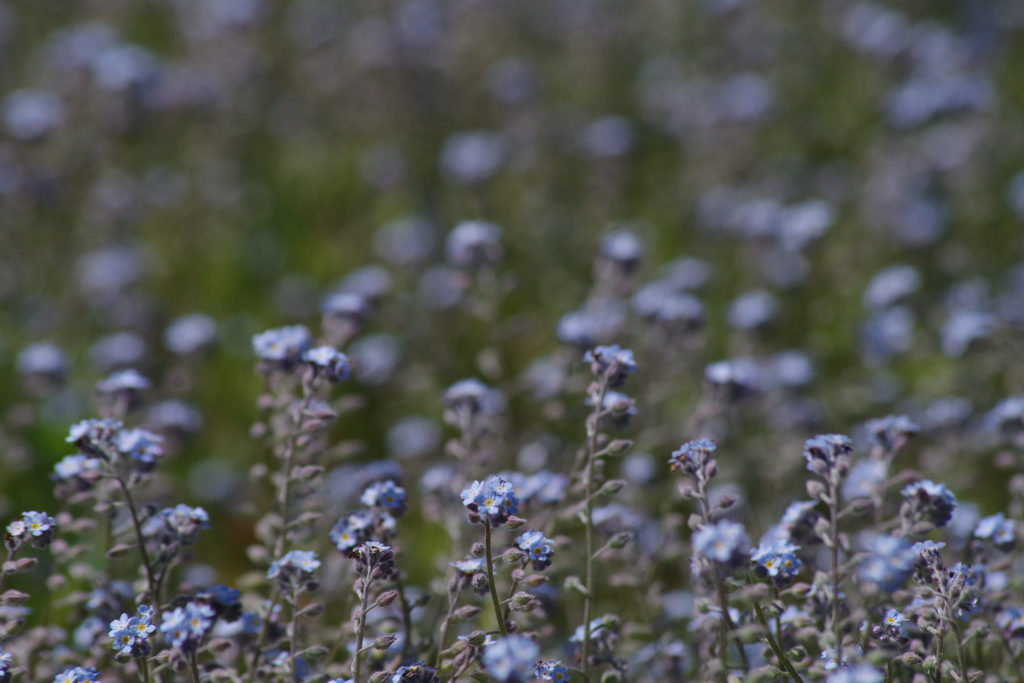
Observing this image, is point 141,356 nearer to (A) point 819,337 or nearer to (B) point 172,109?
(B) point 172,109

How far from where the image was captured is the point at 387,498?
2.92m

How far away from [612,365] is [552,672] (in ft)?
2.91

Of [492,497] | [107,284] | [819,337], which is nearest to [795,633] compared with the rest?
[492,497]

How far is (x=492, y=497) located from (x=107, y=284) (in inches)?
157

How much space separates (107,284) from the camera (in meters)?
5.73

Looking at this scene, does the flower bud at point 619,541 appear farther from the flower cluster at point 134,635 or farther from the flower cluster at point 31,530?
the flower cluster at point 31,530

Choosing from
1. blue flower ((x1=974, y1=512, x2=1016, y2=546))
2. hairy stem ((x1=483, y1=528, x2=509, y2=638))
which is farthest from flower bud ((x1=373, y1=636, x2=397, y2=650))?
blue flower ((x1=974, y1=512, x2=1016, y2=546))

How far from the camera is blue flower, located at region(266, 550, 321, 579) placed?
2699mm

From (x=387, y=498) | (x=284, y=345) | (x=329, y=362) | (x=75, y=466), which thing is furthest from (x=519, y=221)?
(x=75, y=466)

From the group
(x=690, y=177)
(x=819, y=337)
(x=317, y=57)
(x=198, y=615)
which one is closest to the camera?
(x=198, y=615)

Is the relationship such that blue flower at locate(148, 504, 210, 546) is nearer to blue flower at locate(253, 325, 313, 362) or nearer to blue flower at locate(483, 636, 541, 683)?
blue flower at locate(253, 325, 313, 362)

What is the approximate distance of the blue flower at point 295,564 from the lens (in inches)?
106

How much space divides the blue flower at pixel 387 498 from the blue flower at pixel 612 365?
699mm

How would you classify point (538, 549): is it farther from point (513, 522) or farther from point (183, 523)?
point (183, 523)
